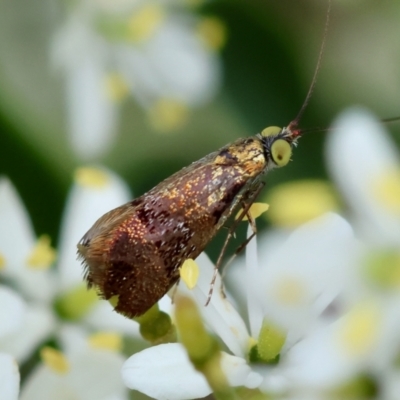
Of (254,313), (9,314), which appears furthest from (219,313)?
(9,314)

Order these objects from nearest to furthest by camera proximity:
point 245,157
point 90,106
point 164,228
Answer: point 164,228 < point 245,157 < point 90,106

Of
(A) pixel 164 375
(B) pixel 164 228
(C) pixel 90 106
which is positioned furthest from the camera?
(C) pixel 90 106

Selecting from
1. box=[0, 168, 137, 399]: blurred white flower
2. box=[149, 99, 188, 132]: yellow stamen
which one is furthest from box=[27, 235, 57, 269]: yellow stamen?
box=[149, 99, 188, 132]: yellow stamen

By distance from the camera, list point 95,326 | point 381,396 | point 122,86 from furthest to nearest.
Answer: point 122,86, point 95,326, point 381,396

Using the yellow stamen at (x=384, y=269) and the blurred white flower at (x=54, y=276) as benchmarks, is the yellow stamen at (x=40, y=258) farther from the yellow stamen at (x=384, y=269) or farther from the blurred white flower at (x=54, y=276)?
the yellow stamen at (x=384, y=269)

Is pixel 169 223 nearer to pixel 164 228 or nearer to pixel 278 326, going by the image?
pixel 164 228

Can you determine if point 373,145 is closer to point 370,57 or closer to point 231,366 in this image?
point 231,366

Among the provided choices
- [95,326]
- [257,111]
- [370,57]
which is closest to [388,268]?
[95,326]
